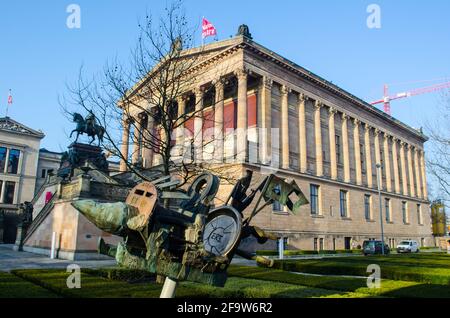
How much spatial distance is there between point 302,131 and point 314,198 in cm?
875

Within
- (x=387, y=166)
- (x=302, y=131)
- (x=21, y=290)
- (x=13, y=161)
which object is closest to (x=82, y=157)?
(x=21, y=290)

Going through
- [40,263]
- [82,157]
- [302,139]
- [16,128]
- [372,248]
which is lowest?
[40,263]

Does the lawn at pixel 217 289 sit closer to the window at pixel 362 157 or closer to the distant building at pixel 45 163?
the window at pixel 362 157

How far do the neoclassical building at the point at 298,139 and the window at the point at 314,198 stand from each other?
0.41 ft

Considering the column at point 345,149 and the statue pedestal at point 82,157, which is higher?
the column at point 345,149

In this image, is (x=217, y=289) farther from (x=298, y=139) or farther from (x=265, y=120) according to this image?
(x=298, y=139)

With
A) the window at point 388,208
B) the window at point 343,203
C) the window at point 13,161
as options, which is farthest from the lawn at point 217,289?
the window at point 13,161

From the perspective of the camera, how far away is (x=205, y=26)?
4444 cm

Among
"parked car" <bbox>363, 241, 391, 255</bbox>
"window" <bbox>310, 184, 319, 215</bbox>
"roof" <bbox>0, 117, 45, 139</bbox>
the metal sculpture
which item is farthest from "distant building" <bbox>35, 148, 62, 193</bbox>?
the metal sculpture

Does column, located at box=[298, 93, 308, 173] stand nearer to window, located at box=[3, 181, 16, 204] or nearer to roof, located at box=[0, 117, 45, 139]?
roof, located at box=[0, 117, 45, 139]

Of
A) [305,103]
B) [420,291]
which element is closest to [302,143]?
[305,103]

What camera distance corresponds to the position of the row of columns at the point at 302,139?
3894 cm

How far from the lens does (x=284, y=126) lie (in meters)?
43.5
